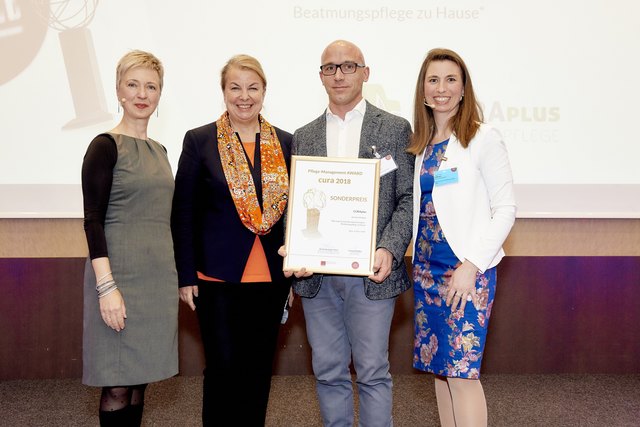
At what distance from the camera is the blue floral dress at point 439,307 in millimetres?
2055

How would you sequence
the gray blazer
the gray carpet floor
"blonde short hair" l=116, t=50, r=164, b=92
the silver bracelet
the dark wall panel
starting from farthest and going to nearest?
the dark wall panel < the gray carpet floor < the gray blazer < "blonde short hair" l=116, t=50, r=164, b=92 < the silver bracelet

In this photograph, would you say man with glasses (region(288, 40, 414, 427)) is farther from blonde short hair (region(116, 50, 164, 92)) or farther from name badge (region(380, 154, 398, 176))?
blonde short hair (region(116, 50, 164, 92))

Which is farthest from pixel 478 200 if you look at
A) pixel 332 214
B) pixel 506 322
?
pixel 506 322

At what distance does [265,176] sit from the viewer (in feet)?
7.45

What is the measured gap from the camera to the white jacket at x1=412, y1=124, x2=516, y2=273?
2.03m

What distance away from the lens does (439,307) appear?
211 centimetres

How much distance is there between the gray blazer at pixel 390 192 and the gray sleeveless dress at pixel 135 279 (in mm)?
546

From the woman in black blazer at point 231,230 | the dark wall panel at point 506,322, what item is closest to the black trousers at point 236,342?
the woman in black blazer at point 231,230

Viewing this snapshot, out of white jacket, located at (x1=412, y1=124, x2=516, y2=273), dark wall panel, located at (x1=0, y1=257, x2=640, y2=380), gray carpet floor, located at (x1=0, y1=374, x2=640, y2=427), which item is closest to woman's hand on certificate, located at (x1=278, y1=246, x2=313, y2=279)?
white jacket, located at (x1=412, y1=124, x2=516, y2=273)

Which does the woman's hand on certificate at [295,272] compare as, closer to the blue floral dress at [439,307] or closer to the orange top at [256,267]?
the orange top at [256,267]

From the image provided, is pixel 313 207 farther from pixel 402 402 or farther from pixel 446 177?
pixel 402 402

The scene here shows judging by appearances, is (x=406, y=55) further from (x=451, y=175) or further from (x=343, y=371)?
(x=343, y=371)

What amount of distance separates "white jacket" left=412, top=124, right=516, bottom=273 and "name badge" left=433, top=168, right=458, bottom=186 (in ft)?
0.04

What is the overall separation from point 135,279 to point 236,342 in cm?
47
